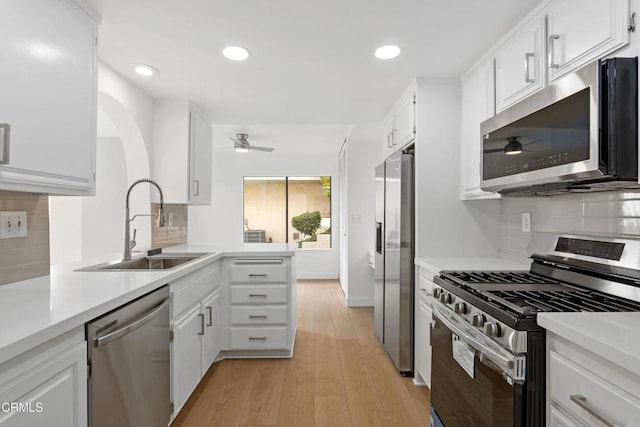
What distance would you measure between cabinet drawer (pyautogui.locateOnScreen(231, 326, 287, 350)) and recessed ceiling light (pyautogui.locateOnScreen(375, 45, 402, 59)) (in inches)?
86.4

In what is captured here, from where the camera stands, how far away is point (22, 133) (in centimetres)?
127

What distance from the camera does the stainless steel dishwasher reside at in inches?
48.1

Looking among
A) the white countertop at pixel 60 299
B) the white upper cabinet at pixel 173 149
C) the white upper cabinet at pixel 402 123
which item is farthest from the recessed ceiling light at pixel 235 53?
the white countertop at pixel 60 299

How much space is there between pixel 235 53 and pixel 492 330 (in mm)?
2032

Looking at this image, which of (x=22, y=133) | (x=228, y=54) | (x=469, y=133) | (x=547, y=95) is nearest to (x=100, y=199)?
(x=228, y=54)

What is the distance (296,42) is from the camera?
6.57 feet

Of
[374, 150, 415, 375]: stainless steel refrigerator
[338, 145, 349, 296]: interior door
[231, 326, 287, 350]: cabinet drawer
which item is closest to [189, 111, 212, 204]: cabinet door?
[231, 326, 287, 350]: cabinet drawer

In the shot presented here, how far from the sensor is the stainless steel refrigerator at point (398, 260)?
99.7 inches

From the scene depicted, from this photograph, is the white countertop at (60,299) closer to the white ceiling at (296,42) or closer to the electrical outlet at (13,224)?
the electrical outlet at (13,224)

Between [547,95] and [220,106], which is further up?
[220,106]

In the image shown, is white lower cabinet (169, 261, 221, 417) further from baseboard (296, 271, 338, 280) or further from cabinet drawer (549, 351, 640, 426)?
baseboard (296, 271, 338, 280)

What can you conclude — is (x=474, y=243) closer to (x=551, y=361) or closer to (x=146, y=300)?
(x=551, y=361)

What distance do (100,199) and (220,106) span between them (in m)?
2.86

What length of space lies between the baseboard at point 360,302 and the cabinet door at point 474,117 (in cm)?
252
